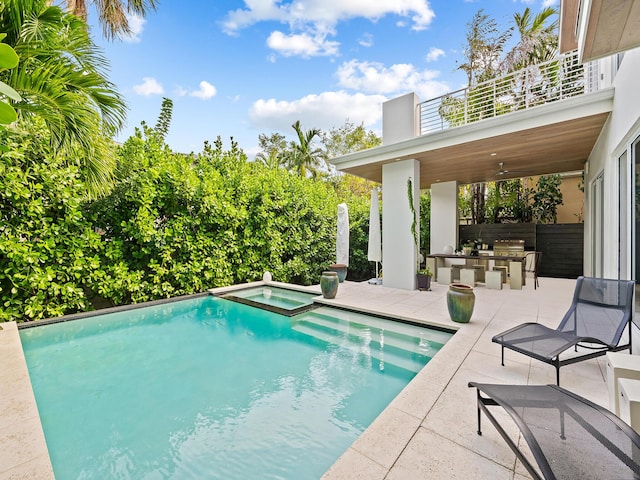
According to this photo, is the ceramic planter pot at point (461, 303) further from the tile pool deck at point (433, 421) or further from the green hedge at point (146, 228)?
the green hedge at point (146, 228)

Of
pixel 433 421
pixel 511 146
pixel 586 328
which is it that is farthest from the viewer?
pixel 511 146

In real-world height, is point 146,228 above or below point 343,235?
above

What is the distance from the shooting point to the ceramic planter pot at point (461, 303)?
563cm

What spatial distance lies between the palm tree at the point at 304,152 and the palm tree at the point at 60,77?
2128 cm

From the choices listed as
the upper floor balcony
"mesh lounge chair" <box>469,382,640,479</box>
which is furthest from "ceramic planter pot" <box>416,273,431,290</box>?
→ "mesh lounge chair" <box>469,382,640,479</box>

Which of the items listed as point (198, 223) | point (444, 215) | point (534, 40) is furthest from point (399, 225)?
point (534, 40)

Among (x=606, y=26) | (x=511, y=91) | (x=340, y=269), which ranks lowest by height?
Answer: (x=340, y=269)

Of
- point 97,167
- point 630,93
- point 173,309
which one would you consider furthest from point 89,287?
point 630,93

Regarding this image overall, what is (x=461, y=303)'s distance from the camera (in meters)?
5.65

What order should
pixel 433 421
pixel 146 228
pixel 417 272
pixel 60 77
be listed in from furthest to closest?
pixel 417 272 → pixel 146 228 → pixel 60 77 → pixel 433 421

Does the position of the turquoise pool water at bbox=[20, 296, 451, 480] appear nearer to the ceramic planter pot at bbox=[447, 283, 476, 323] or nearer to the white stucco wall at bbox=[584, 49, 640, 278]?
the ceramic planter pot at bbox=[447, 283, 476, 323]

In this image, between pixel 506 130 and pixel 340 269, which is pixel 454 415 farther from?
pixel 340 269

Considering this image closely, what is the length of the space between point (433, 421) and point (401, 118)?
8568mm

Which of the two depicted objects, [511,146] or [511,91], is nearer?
[511,146]
